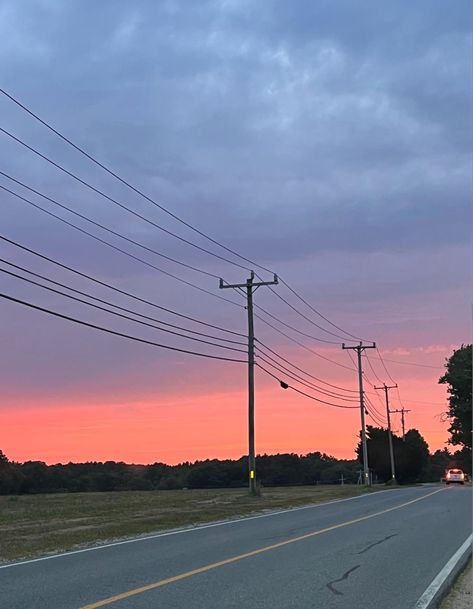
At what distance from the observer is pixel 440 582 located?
373 inches

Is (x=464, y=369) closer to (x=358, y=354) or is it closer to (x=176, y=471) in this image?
(x=358, y=354)

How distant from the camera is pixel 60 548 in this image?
47.1 ft

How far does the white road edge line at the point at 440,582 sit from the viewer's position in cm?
813

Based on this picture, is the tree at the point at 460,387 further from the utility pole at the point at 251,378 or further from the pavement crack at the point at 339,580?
the pavement crack at the point at 339,580

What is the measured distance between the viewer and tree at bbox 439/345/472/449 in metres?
69.4

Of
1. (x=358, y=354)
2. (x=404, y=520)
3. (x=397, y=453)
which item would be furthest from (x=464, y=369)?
(x=404, y=520)

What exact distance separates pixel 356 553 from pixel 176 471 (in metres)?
86.8

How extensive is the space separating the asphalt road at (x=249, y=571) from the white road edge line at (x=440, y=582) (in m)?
0.12

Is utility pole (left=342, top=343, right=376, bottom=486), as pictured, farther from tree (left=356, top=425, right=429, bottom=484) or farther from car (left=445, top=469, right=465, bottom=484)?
tree (left=356, top=425, right=429, bottom=484)

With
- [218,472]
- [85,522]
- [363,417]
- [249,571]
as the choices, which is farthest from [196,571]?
[218,472]

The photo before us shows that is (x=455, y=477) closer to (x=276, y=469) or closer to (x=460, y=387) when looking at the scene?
(x=460, y=387)

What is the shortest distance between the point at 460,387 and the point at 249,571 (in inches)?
2520

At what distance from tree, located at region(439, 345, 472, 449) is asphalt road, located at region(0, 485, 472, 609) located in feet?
179

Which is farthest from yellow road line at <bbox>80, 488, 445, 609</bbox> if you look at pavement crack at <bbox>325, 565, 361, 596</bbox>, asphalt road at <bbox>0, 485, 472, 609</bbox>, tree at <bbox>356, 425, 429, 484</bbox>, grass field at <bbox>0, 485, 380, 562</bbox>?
tree at <bbox>356, 425, 429, 484</bbox>
